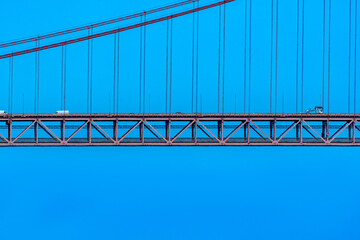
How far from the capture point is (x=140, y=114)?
41438 millimetres

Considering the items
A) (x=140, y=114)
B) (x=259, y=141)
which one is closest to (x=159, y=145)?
(x=140, y=114)

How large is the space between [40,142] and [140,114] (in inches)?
335

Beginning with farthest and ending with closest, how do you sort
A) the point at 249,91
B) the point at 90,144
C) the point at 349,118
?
the point at 249,91
the point at 349,118
the point at 90,144

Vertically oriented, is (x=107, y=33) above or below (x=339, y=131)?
above

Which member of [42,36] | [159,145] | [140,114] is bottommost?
[159,145]

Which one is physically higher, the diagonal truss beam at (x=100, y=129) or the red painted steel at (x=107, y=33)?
the red painted steel at (x=107, y=33)

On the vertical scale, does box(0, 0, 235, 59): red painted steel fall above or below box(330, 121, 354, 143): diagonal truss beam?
above

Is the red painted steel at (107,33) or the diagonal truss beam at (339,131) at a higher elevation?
the red painted steel at (107,33)

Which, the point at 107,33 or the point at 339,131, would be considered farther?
the point at 107,33

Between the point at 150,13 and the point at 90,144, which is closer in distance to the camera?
the point at 90,144

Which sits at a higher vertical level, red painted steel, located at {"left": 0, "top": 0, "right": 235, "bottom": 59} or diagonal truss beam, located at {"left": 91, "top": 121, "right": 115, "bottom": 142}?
red painted steel, located at {"left": 0, "top": 0, "right": 235, "bottom": 59}

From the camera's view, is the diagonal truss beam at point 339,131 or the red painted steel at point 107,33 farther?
the red painted steel at point 107,33

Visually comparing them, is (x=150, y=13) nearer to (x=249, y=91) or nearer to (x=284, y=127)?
(x=249, y=91)

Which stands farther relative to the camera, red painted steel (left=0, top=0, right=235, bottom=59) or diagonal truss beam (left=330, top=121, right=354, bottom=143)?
red painted steel (left=0, top=0, right=235, bottom=59)
